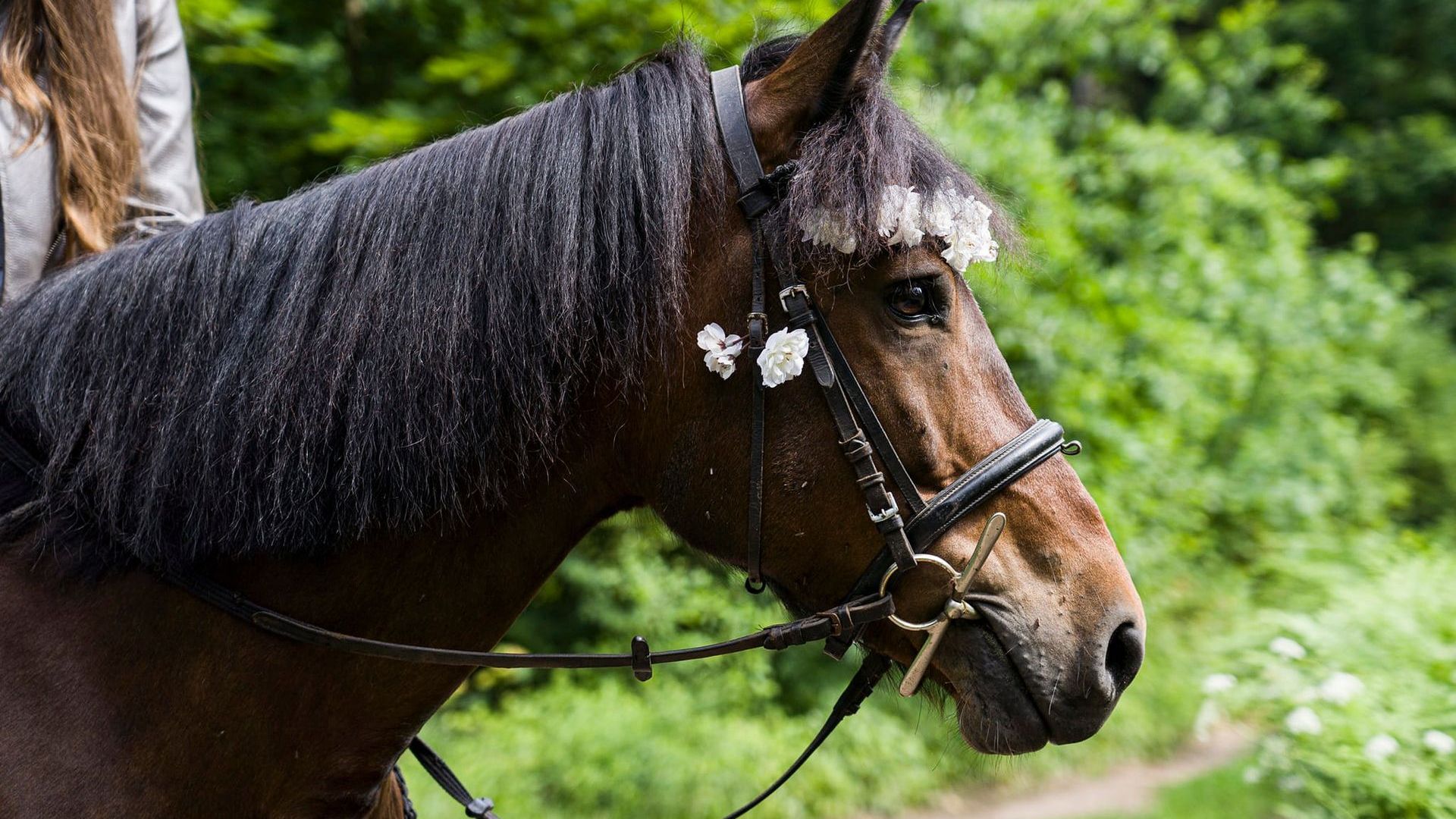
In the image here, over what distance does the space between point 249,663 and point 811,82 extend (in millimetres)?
1383

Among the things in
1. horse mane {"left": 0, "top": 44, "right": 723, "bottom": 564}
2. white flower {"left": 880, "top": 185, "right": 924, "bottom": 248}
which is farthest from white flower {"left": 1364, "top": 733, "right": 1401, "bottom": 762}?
horse mane {"left": 0, "top": 44, "right": 723, "bottom": 564}

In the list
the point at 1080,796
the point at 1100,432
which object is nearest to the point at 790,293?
the point at 1100,432

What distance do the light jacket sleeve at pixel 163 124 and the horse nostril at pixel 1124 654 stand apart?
2230mm

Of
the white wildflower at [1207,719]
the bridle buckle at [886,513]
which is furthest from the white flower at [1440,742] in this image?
the bridle buckle at [886,513]

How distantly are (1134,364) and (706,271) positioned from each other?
632 cm

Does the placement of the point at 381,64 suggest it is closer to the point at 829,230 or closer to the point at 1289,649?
the point at 829,230

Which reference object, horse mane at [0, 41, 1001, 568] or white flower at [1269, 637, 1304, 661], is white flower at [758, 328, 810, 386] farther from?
white flower at [1269, 637, 1304, 661]

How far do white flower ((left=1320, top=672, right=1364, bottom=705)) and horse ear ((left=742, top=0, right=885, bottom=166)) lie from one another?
3777 millimetres

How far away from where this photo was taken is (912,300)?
1.75 meters

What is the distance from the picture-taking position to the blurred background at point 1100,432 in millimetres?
4855

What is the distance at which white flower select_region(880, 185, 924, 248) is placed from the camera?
169cm

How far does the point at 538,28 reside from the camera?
500 centimetres

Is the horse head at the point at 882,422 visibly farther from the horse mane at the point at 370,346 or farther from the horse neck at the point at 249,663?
the horse neck at the point at 249,663

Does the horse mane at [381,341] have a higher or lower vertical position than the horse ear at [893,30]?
lower
